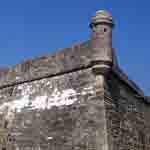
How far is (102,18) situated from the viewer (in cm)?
945

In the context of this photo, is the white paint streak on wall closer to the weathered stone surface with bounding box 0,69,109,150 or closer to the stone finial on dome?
the weathered stone surface with bounding box 0,69,109,150

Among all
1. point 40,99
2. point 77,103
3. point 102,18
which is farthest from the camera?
point 40,99

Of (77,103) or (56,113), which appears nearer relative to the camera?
(77,103)

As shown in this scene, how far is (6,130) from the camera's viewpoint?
35.5ft

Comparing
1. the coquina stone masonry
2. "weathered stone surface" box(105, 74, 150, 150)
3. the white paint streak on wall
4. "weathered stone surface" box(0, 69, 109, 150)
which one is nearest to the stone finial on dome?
the coquina stone masonry

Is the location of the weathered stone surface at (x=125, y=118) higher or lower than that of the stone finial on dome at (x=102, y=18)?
lower

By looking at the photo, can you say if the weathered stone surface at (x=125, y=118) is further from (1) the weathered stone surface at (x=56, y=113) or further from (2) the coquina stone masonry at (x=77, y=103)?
(1) the weathered stone surface at (x=56, y=113)

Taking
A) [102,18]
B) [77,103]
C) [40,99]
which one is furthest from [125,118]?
[102,18]

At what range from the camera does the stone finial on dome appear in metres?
9.42

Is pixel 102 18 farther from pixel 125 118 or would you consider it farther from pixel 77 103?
pixel 125 118

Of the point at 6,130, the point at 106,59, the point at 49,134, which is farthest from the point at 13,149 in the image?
the point at 106,59

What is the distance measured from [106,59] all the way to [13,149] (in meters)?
4.35

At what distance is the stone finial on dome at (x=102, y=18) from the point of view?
942 centimetres

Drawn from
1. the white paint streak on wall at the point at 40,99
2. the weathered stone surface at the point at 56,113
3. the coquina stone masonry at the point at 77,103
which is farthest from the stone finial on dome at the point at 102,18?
the white paint streak on wall at the point at 40,99
